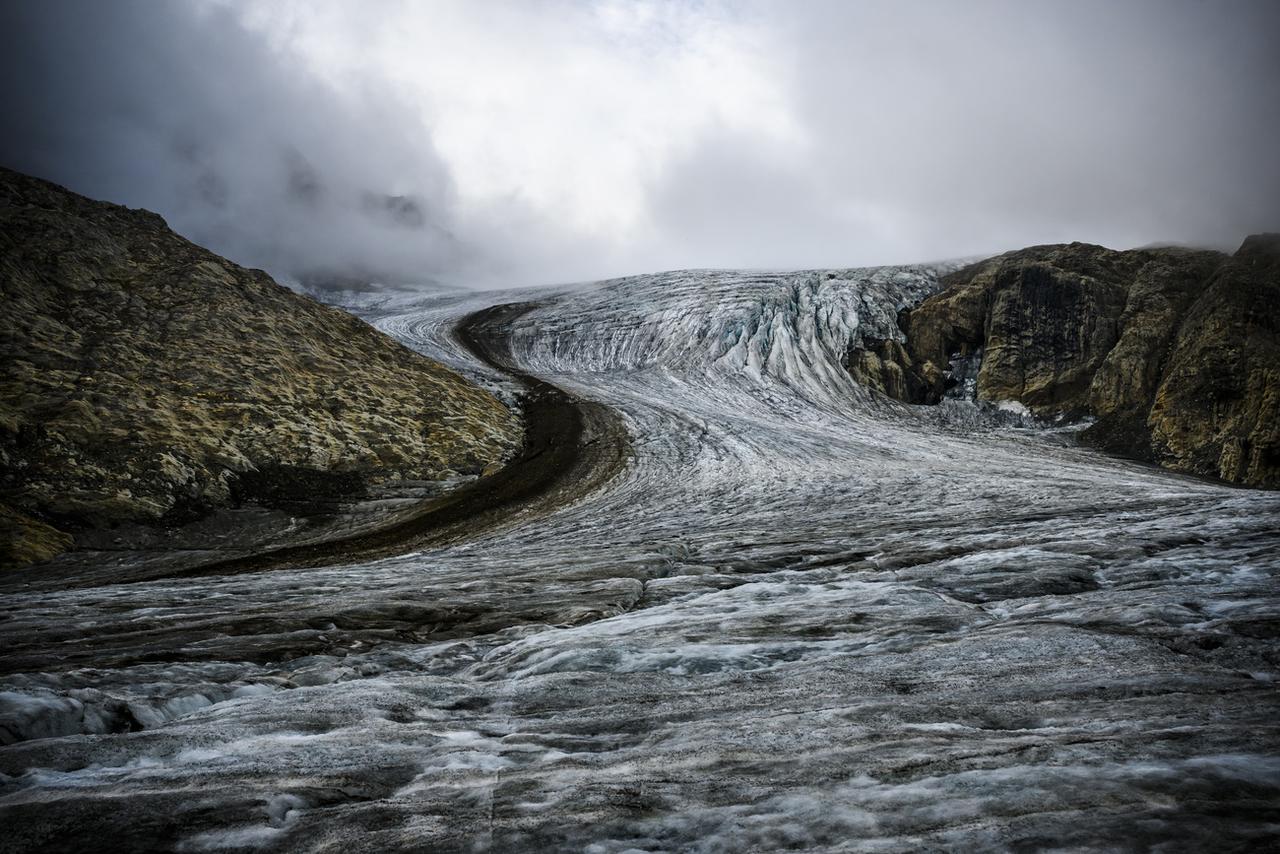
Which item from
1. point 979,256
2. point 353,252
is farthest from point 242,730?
point 353,252

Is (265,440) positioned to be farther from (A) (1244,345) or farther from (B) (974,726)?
(A) (1244,345)

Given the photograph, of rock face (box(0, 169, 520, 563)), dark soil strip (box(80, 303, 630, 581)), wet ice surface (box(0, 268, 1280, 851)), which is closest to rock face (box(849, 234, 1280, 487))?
wet ice surface (box(0, 268, 1280, 851))

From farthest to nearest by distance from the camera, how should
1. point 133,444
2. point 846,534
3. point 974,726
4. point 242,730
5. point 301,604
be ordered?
point 133,444, point 846,534, point 301,604, point 242,730, point 974,726

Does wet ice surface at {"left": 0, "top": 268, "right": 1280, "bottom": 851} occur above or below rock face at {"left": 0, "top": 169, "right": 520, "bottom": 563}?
below

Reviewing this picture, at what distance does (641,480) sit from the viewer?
65.6ft

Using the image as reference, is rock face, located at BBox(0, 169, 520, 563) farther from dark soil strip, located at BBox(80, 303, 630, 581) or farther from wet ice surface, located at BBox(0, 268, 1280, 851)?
wet ice surface, located at BBox(0, 268, 1280, 851)

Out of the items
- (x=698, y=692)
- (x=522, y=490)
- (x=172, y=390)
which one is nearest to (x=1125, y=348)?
(x=522, y=490)

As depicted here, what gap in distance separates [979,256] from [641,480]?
147ft

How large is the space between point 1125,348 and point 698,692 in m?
37.0

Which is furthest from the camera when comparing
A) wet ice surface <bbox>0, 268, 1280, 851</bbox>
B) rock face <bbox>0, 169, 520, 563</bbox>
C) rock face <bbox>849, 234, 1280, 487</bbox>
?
rock face <bbox>849, 234, 1280, 487</bbox>

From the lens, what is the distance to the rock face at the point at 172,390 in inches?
574

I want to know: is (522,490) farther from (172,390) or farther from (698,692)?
(698,692)

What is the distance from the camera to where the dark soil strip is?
13.7 m

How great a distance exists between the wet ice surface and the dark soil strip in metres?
1.97
